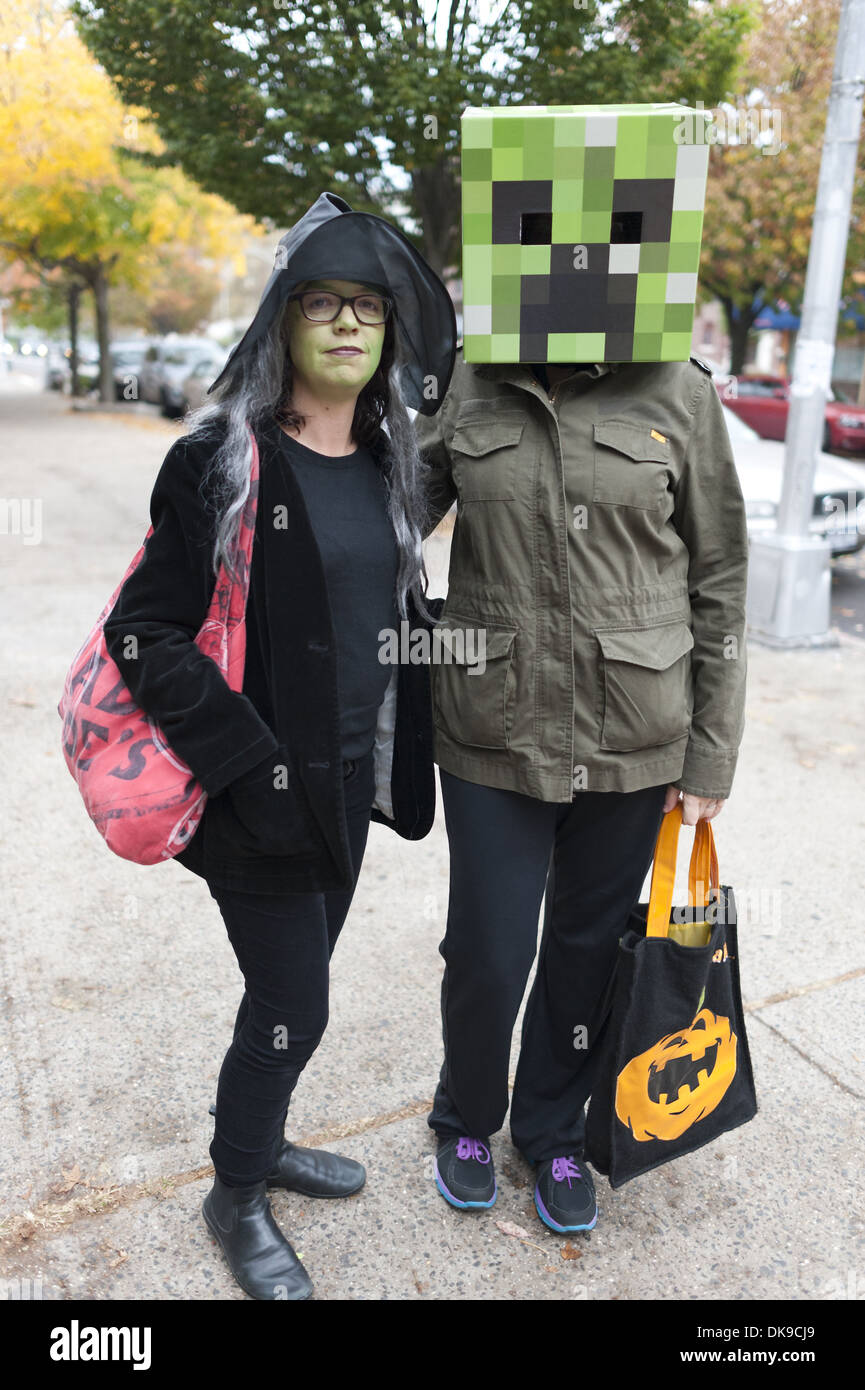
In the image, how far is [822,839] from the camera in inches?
164

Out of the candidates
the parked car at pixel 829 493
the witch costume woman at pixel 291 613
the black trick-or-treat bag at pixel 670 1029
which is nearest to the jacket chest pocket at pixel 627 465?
the witch costume woman at pixel 291 613

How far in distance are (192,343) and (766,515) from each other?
63.4 feet

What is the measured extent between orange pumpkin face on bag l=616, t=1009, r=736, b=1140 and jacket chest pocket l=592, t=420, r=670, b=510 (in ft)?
3.43

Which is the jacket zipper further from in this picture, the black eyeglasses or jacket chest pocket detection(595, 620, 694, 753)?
the black eyeglasses

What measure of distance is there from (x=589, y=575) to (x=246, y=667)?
632 millimetres

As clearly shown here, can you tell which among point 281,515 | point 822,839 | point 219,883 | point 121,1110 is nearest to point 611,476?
point 281,515

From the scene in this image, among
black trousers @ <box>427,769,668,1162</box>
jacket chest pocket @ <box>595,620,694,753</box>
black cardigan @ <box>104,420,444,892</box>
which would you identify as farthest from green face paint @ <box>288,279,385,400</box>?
black trousers @ <box>427,769,668,1162</box>

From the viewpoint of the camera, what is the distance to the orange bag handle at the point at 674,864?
7.15 feet

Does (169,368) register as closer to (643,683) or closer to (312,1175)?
(312,1175)

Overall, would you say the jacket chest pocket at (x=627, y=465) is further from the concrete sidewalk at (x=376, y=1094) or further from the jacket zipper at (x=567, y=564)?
the concrete sidewalk at (x=376, y=1094)

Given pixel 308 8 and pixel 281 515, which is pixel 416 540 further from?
pixel 308 8

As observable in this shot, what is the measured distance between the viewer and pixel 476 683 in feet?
6.80

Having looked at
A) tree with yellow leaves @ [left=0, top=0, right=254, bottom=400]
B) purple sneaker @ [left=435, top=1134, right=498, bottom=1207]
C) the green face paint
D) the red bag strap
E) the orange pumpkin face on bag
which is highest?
tree with yellow leaves @ [left=0, top=0, right=254, bottom=400]

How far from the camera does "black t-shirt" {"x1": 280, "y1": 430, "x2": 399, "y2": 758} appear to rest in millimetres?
1882
